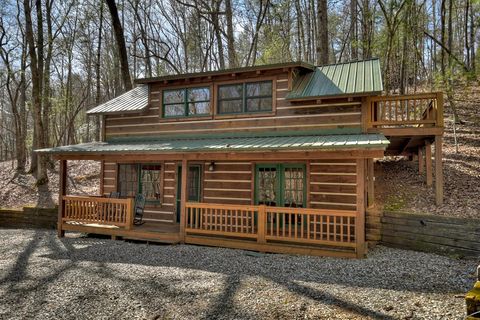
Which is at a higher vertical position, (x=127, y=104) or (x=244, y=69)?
(x=244, y=69)

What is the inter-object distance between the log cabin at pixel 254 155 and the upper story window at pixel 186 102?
36 millimetres

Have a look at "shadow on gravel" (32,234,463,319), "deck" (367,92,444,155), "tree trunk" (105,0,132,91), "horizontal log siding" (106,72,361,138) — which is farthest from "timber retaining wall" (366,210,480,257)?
"tree trunk" (105,0,132,91)

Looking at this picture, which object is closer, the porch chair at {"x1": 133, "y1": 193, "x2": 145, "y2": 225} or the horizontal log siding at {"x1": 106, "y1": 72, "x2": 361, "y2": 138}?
the horizontal log siding at {"x1": 106, "y1": 72, "x2": 361, "y2": 138}

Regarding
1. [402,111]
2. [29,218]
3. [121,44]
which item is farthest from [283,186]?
[121,44]

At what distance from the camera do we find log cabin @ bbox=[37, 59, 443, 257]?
7719 mm

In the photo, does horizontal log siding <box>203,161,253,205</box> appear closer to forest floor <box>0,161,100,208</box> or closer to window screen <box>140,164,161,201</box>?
window screen <box>140,164,161,201</box>

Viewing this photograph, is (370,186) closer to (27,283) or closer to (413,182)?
(413,182)

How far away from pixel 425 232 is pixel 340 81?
4.53 m

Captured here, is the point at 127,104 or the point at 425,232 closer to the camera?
the point at 425,232

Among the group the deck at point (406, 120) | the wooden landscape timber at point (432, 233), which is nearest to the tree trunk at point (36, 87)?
the deck at point (406, 120)

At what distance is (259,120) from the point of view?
9680 mm

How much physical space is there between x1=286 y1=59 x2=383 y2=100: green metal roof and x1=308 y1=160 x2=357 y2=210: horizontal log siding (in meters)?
1.87

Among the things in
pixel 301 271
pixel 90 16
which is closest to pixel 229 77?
pixel 301 271

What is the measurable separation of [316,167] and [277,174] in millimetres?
1099
